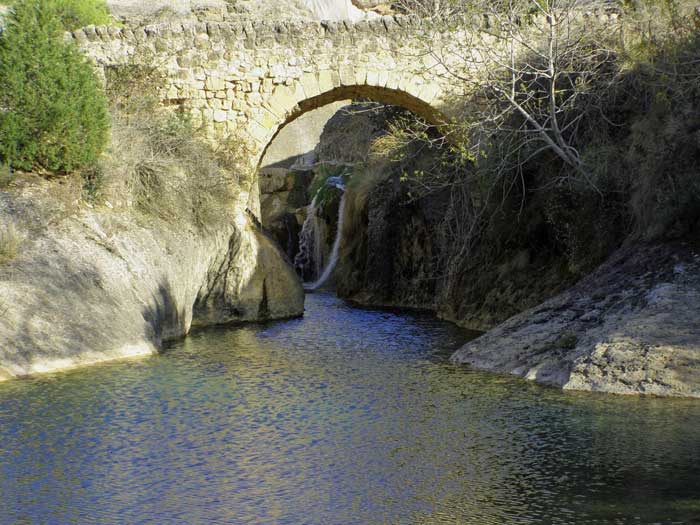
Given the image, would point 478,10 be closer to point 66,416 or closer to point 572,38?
point 572,38

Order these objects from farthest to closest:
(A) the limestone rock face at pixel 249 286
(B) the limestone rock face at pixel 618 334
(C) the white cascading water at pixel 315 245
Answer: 1. (C) the white cascading water at pixel 315 245
2. (A) the limestone rock face at pixel 249 286
3. (B) the limestone rock face at pixel 618 334

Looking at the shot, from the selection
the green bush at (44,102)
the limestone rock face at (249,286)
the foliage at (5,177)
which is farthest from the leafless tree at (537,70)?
the foliage at (5,177)

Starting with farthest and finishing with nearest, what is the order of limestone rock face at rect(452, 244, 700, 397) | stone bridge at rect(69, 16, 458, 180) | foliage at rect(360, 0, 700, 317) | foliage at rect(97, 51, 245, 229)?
stone bridge at rect(69, 16, 458, 180)
foliage at rect(97, 51, 245, 229)
foliage at rect(360, 0, 700, 317)
limestone rock face at rect(452, 244, 700, 397)

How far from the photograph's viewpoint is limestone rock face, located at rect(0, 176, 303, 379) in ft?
36.5

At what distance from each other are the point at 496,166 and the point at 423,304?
4.79 metres

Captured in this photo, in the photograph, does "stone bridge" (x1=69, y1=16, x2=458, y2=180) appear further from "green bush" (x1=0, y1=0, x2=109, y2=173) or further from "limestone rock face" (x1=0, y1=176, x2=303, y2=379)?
"green bush" (x1=0, y1=0, x2=109, y2=173)

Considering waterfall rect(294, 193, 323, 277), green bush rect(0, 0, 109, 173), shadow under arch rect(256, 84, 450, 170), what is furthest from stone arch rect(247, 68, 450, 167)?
waterfall rect(294, 193, 323, 277)

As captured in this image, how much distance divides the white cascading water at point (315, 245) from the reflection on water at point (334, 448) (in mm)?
11950

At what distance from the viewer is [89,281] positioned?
40.3 ft

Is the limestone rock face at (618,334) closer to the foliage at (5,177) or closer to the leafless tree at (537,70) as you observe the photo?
the leafless tree at (537,70)

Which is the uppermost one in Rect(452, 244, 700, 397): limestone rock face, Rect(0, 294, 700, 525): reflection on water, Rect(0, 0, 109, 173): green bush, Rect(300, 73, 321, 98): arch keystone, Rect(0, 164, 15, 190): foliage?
Rect(300, 73, 321, 98): arch keystone

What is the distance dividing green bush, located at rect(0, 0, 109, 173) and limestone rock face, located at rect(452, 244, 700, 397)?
5814 mm

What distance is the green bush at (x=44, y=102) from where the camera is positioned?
43.4ft

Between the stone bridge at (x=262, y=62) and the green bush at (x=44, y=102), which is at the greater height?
the stone bridge at (x=262, y=62)
